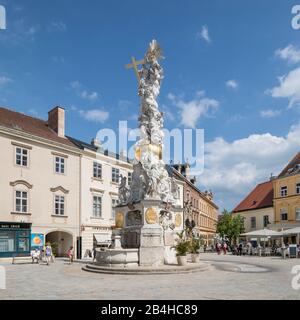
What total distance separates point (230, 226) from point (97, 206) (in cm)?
2100

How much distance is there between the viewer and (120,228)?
20391mm

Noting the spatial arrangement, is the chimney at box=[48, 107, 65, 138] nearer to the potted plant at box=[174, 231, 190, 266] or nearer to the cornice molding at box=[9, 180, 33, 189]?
the cornice molding at box=[9, 180, 33, 189]

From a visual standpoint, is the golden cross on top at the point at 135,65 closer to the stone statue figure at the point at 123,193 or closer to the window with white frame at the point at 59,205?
the stone statue figure at the point at 123,193

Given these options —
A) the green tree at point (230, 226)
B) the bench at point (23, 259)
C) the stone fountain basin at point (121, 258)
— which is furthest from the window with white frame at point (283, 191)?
the stone fountain basin at point (121, 258)

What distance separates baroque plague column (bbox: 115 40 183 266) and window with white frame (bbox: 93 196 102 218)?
15128 millimetres

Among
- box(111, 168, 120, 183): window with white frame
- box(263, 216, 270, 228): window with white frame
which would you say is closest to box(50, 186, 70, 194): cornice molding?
box(111, 168, 120, 183): window with white frame

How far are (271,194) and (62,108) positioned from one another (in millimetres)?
30957

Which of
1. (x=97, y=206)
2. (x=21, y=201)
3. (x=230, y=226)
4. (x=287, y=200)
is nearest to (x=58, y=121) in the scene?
(x=97, y=206)

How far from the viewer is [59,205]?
105 feet

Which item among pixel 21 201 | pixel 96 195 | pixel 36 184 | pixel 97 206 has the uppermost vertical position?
pixel 36 184

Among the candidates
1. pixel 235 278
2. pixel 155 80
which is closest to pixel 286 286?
pixel 235 278

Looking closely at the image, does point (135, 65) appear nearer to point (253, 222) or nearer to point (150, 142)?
point (150, 142)

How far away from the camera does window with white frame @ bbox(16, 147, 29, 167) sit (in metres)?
29.1


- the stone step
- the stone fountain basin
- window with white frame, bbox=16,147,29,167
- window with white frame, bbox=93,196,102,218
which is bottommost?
the stone step
